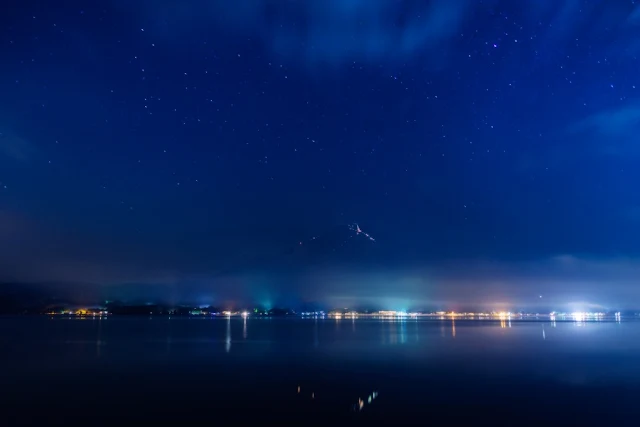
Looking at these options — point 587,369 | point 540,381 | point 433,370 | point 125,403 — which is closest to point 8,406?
point 125,403

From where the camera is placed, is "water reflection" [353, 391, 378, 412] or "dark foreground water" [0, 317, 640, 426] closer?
"dark foreground water" [0, 317, 640, 426]

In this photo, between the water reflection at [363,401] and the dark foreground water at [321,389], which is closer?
the dark foreground water at [321,389]

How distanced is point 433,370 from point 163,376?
655 inches

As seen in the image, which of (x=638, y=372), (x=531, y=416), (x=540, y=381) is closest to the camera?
(x=531, y=416)

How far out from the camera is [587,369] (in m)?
35.7

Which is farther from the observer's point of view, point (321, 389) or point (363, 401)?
point (321, 389)

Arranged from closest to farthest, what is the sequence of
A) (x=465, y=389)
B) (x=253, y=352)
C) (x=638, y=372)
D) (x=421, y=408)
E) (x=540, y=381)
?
(x=421, y=408)
(x=465, y=389)
(x=540, y=381)
(x=638, y=372)
(x=253, y=352)

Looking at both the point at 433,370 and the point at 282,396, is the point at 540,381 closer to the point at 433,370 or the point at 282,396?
the point at 433,370

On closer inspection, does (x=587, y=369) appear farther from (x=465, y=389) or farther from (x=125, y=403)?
(x=125, y=403)

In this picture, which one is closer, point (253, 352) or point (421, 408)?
point (421, 408)

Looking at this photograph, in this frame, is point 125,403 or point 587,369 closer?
point 125,403

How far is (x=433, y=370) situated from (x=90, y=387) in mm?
20158

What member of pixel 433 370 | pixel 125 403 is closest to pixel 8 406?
pixel 125 403

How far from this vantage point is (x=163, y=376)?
31594 millimetres
